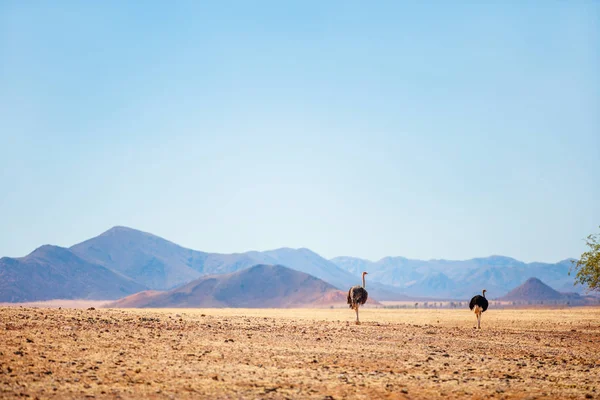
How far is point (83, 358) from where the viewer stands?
1625 cm

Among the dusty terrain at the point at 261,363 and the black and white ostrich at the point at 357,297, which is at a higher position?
the black and white ostrich at the point at 357,297

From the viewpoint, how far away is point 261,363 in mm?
17297

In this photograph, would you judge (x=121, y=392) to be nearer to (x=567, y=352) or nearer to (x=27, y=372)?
(x=27, y=372)

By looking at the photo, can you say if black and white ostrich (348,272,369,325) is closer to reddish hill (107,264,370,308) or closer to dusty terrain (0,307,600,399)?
dusty terrain (0,307,600,399)

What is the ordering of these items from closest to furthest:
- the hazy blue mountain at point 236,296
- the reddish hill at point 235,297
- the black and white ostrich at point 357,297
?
the black and white ostrich at point 357,297 → the reddish hill at point 235,297 → the hazy blue mountain at point 236,296

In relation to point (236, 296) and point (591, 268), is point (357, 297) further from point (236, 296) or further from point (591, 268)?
point (236, 296)

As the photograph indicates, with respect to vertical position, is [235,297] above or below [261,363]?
below

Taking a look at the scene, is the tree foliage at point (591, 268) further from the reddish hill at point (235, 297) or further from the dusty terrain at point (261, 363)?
the reddish hill at point (235, 297)

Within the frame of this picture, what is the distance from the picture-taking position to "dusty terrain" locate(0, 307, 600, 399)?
13969mm

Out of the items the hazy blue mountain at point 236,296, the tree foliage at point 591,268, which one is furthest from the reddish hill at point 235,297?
the tree foliage at point 591,268

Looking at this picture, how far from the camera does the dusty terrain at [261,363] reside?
45.8ft

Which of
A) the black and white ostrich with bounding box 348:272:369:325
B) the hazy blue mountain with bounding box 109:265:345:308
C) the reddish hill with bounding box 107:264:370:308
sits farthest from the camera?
the hazy blue mountain with bounding box 109:265:345:308

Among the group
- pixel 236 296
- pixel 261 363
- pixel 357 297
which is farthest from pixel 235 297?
pixel 261 363

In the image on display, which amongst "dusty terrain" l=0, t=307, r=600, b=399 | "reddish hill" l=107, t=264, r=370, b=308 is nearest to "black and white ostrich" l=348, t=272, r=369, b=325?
"dusty terrain" l=0, t=307, r=600, b=399
